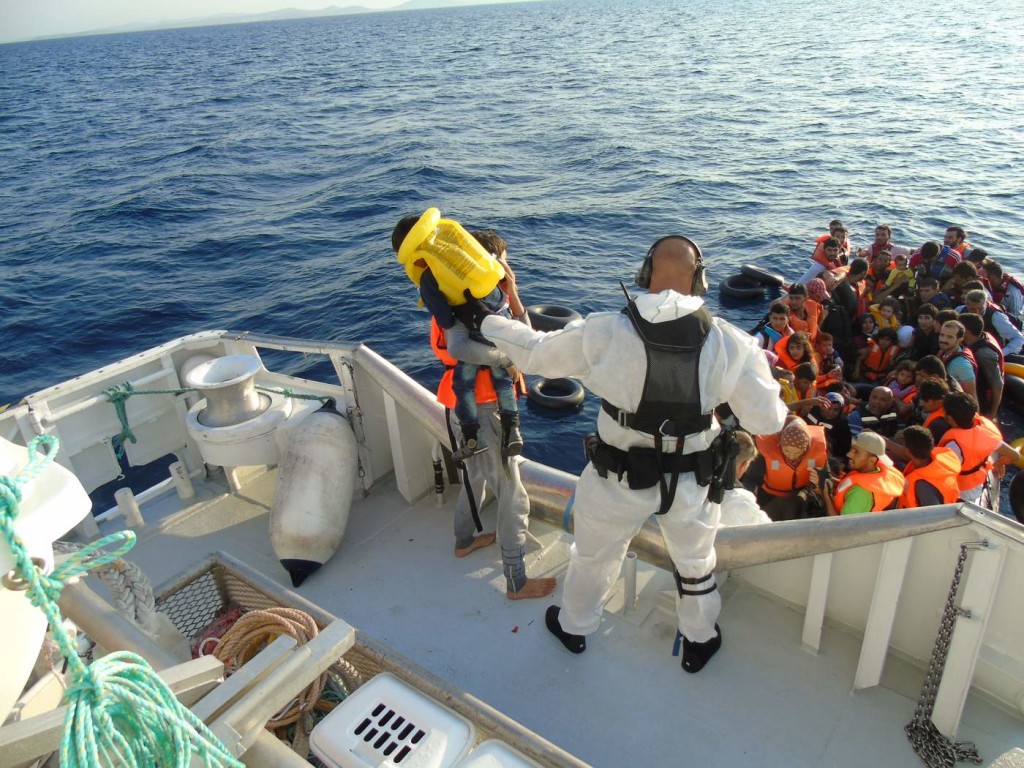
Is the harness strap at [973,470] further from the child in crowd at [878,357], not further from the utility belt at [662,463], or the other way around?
the child in crowd at [878,357]

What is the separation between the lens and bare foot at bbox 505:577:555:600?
4035 mm

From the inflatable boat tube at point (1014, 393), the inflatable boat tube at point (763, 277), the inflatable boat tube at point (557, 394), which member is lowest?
the inflatable boat tube at point (557, 394)

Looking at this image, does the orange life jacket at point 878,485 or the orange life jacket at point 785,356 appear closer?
the orange life jacket at point 878,485

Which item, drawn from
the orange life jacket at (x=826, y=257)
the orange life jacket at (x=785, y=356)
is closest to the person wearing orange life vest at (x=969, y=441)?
the orange life jacket at (x=785, y=356)

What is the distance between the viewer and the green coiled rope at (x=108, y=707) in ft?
3.80

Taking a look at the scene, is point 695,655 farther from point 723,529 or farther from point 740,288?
point 740,288

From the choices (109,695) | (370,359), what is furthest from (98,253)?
(109,695)

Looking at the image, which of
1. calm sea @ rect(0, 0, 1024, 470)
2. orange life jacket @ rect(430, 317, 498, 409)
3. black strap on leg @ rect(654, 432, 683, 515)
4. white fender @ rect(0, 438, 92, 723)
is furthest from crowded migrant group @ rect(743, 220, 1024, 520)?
white fender @ rect(0, 438, 92, 723)

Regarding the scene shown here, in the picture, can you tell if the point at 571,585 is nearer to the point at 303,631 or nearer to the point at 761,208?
the point at 303,631

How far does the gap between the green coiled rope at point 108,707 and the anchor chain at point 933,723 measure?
2.85m

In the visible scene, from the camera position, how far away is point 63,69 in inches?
3233

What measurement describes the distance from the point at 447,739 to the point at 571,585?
1.60m

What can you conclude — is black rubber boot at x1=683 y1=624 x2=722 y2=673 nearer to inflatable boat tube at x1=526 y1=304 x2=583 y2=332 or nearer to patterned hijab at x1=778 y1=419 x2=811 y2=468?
→ patterned hijab at x1=778 y1=419 x2=811 y2=468

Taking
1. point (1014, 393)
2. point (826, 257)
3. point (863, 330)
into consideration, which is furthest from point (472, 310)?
point (826, 257)
